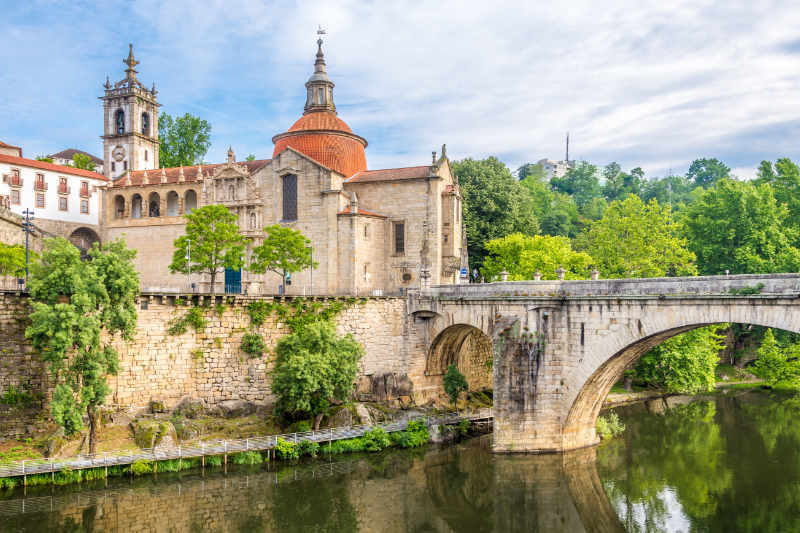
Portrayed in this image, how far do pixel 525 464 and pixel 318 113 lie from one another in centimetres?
3486

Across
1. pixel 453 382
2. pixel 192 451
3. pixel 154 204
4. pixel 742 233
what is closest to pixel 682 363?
pixel 453 382

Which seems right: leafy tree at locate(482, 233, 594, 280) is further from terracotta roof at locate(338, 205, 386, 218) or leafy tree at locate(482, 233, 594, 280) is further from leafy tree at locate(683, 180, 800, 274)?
leafy tree at locate(683, 180, 800, 274)

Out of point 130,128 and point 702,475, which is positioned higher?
point 130,128

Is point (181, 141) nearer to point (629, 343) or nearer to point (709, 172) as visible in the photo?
point (629, 343)

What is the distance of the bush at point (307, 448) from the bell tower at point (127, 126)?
46.6 meters

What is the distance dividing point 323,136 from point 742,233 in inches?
1400

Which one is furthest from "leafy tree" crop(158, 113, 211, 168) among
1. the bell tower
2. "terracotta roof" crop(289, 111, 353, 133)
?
"terracotta roof" crop(289, 111, 353, 133)

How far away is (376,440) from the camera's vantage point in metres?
34.0

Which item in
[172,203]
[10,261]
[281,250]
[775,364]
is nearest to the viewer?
[10,261]

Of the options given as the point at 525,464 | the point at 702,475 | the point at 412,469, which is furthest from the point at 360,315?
the point at 702,475

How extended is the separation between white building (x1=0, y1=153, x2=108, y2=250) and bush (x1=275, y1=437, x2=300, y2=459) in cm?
3924

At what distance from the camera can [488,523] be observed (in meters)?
25.2

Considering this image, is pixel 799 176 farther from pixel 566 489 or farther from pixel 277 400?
pixel 277 400

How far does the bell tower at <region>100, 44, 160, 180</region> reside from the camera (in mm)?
67688
